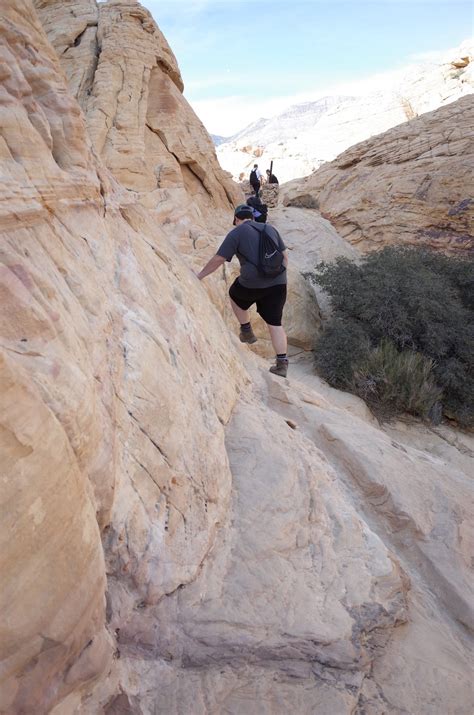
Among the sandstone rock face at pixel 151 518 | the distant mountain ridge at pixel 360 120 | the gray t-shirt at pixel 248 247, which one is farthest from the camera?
the distant mountain ridge at pixel 360 120

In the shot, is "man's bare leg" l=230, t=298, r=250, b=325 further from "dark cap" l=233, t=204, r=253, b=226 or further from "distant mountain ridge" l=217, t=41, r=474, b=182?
"distant mountain ridge" l=217, t=41, r=474, b=182

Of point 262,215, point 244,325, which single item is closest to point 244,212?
point 262,215

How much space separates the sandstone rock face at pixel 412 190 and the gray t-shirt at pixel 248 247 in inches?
308

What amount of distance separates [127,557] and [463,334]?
21.7 ft

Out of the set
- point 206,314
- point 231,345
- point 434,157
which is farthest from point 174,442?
point 434,157

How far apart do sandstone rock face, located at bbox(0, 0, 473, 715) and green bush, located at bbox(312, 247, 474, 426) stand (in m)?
3.38

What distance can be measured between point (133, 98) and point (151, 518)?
27.5 feet

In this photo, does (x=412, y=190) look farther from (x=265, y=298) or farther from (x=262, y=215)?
(x=265, y=298)

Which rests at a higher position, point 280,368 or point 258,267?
point 258,267

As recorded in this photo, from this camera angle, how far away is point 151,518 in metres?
1.93

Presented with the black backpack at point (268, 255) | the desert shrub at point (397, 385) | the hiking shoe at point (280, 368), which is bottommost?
the desert shrub at point (397, 385)

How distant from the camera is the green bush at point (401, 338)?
645 centimetres

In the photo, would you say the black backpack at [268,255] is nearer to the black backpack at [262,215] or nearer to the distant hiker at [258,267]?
the distant hiker at [258,267]

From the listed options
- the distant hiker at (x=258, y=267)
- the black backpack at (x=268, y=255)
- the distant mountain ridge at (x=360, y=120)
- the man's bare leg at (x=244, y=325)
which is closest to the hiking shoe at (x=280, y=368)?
the distant hiker at (x=258, y=267)
